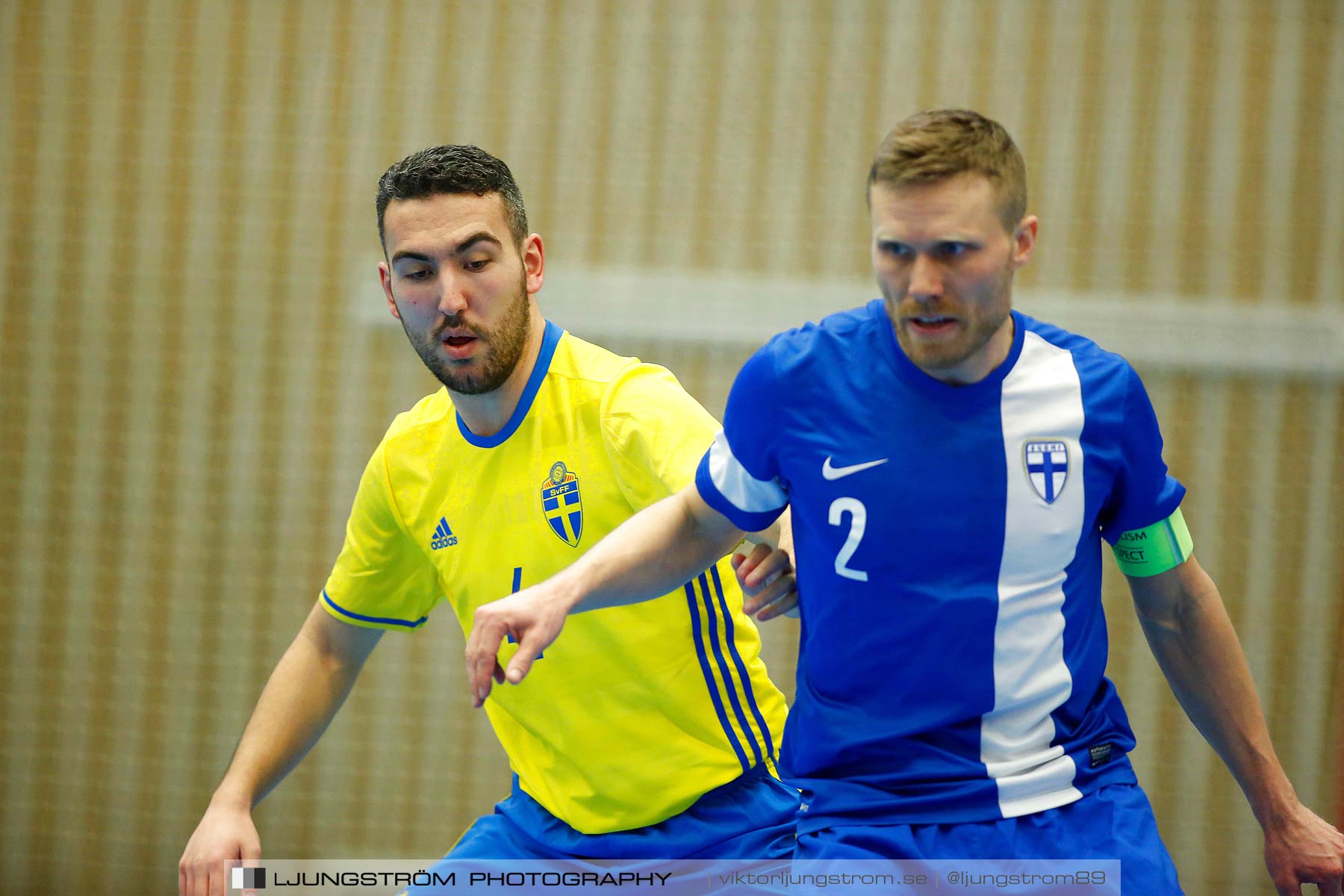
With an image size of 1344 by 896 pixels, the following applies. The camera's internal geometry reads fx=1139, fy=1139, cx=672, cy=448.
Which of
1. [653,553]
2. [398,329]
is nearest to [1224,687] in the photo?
[653,553]

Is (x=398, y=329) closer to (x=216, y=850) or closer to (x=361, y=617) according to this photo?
(x=361, y=617)

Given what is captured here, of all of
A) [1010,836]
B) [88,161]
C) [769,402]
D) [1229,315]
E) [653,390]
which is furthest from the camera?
[88,161]

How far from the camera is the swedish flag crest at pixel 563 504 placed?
2.36 m

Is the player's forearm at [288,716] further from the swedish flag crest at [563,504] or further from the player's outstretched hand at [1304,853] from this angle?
the player's outstretched hand at [1304,853]

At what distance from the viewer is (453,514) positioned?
2.45 m

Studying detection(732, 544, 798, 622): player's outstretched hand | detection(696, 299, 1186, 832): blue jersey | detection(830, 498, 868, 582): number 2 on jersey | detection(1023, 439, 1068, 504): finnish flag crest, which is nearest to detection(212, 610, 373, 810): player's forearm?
detection(732, 544, 798, 622): player's outstretched hand

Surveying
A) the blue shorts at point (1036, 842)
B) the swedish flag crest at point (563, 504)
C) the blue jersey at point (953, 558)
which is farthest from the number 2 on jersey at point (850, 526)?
the swedish flag crest at point (563, 504)

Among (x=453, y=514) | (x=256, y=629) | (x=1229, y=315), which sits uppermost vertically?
(x=1229, y=315)

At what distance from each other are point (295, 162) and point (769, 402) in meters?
3.31

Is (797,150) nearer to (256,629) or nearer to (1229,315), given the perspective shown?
(1229,315)

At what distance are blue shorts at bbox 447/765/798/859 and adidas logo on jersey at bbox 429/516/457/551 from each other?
0.63 m

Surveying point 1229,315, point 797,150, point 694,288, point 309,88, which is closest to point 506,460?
point 694,288

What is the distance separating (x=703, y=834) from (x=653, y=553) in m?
0.79

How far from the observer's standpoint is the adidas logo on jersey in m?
2.45
